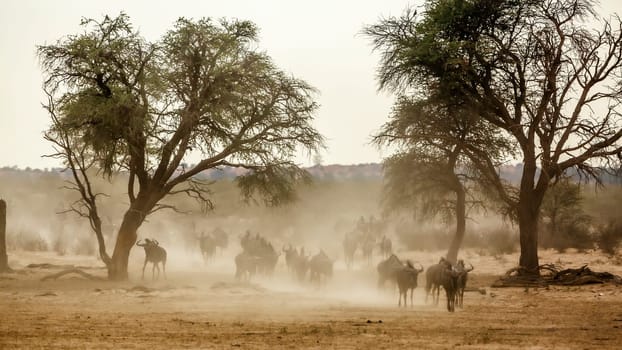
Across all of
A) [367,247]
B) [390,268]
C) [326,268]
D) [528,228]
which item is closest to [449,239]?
[367,247]

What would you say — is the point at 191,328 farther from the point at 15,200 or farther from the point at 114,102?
the point at 15,200

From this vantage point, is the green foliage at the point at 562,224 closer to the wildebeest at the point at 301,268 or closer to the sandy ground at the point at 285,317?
the sandy ground at the point at 285,317

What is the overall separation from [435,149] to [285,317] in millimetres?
18146

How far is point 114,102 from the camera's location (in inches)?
929

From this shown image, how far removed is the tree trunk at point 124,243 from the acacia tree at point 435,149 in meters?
9.33

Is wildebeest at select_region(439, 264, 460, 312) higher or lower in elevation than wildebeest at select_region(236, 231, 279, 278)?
lower

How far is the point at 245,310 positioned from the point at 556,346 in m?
7.40

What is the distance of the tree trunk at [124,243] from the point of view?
82.7ft

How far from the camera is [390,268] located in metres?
22.5

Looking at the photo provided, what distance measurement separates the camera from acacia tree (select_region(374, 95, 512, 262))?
28500 millimetres

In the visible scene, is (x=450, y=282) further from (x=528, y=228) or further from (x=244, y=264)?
(x=244, y=264)

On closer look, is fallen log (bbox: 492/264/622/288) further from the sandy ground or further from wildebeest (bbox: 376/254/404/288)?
wildebeest (bbox: 376/254/404/288)

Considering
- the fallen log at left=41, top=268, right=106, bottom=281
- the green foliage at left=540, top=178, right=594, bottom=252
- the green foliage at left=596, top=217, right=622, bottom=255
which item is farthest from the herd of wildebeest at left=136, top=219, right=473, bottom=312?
the green foliage at left=596, top=217, right=622, bottom=255

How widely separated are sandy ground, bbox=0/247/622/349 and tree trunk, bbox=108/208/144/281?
1.04 m
